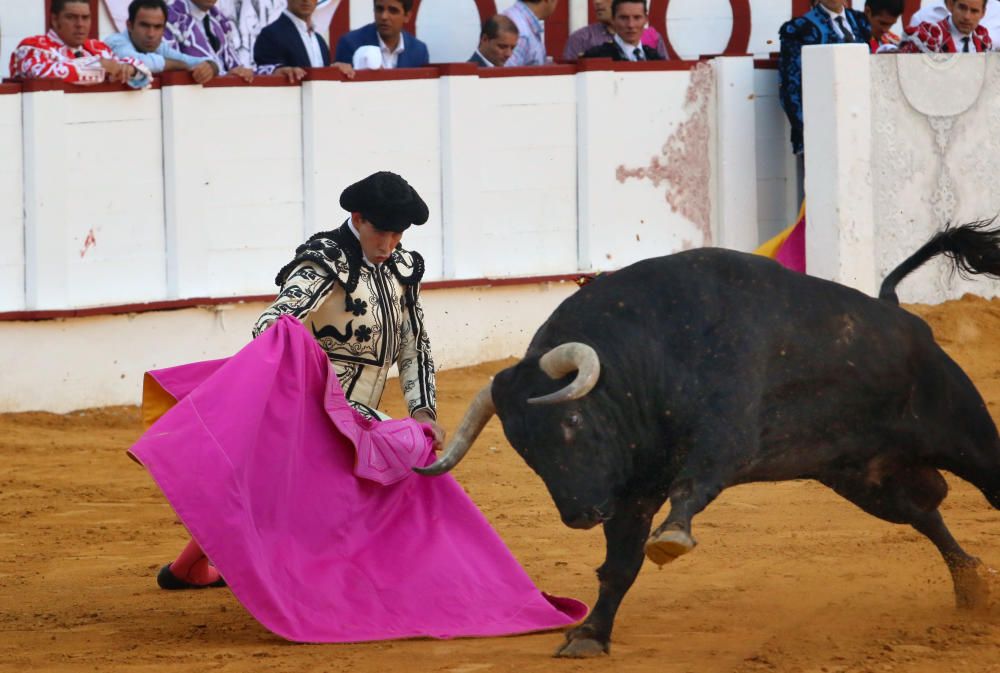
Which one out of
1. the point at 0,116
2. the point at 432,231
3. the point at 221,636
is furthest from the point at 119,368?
the point at 221,636

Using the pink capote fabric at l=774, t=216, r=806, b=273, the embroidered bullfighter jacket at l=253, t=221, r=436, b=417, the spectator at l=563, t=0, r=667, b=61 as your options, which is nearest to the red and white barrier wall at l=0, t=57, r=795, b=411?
the pink capote fabric at l=774, t=216, r=806, b=273

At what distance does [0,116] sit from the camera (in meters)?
7.50

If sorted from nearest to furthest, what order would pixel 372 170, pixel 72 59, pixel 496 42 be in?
pixel 72 59 < pixel 372 170 < pixel 496 42

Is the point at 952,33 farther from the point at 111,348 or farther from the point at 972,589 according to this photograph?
the point at 972,589

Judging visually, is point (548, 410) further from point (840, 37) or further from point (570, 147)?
point (840, 37)

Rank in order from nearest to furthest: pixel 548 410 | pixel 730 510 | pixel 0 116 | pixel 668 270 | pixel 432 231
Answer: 1. pixel 548 410
2. pixel 668 270
3. pixel 730 510
4. pixel 0 116
5. pixel 432 231

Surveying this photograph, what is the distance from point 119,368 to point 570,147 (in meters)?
2.57

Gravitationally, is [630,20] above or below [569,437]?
above

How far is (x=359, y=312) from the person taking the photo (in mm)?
4809

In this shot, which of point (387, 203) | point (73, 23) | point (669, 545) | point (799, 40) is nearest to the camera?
point (669, 545)

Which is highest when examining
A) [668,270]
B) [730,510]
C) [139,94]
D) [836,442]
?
[139,94]

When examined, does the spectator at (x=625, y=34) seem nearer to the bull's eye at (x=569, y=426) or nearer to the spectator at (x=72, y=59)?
the spectator at (x=72, y=59)

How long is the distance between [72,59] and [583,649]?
4.27 m

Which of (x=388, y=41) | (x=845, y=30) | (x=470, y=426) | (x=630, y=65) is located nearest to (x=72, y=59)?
(x=388, y=41)
